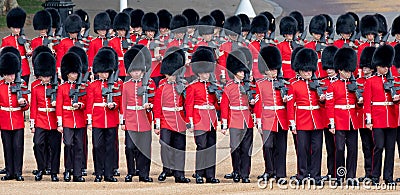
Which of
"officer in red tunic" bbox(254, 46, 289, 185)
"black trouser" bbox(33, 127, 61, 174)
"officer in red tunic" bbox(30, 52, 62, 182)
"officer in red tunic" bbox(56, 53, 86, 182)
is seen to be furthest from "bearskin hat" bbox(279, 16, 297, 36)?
"black trouser" bbox(33, 127, 61, 174)

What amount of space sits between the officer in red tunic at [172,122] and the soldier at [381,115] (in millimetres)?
1604

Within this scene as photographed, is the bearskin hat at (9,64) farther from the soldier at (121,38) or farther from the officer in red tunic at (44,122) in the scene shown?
the soldier at (121,38)

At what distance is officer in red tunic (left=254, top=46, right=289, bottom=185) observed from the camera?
429 inches

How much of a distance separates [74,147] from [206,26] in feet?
11.8

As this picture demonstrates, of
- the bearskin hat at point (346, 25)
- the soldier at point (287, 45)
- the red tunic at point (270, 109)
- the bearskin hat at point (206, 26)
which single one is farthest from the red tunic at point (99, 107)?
the bearskin hat at point (346, 25)

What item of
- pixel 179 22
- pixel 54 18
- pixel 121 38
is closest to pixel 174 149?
pixel 121 38

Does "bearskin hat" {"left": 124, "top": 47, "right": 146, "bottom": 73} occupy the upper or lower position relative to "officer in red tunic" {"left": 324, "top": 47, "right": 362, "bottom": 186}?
upper

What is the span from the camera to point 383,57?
10828 mm

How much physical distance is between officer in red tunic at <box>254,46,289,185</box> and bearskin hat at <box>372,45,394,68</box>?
0.82m

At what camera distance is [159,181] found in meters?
11.0

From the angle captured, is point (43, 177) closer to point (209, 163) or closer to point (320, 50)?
point (209, 163)

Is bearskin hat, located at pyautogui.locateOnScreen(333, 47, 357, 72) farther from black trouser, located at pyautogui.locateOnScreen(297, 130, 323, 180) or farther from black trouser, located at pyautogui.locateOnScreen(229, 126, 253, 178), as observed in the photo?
black trouser, located at pyautogui.locateOnScreen(229, 126, 253, 178)

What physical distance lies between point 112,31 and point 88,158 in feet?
6.88

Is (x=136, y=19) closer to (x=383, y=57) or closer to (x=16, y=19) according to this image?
(x=16, y=19)
